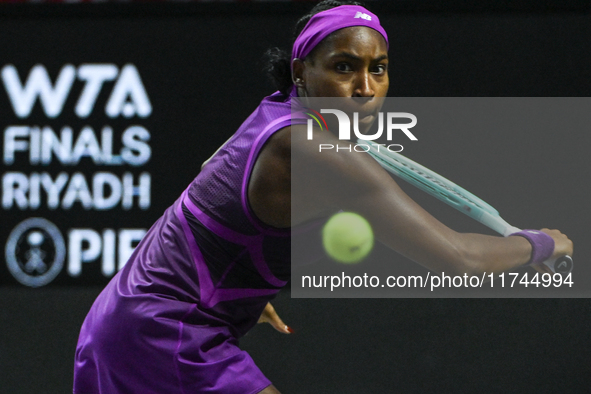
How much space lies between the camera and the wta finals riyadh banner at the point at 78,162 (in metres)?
3.57

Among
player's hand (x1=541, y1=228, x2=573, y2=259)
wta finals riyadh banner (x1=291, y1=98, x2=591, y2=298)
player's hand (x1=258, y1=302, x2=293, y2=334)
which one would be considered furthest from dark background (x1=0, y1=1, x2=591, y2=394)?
player's hand (x1=541, y1=228, x2=573, y2=259)

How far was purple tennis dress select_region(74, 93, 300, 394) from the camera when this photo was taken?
4.96ft

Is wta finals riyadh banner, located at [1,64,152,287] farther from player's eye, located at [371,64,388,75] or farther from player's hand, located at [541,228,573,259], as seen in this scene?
player's hand, located at [541,228,573,259]

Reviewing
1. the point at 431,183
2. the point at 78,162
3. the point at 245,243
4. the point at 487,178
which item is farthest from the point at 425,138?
the point at 245,243

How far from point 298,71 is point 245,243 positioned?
0.42 metres

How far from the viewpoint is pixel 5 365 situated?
11.2 feet

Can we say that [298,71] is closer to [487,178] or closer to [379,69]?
[379,69]

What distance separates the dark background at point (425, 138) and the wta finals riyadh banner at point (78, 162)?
47 mm

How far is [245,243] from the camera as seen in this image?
153 cm

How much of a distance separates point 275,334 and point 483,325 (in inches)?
39.7

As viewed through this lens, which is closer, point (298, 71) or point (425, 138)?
point (298, 71)

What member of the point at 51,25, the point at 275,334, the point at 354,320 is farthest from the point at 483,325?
the point at 51,25

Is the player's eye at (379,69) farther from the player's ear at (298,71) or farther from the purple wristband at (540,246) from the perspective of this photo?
the purple wristband at (540,246)

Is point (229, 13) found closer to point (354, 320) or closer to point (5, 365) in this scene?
point (354, 320)
